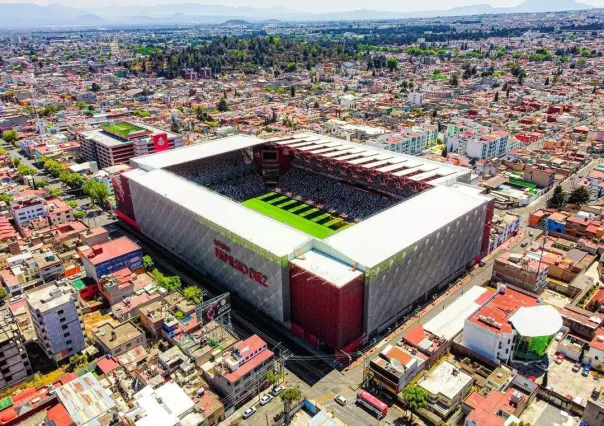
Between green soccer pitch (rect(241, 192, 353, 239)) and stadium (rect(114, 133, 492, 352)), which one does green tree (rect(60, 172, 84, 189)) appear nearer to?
stadium (rect(114, 133, 492, 352))

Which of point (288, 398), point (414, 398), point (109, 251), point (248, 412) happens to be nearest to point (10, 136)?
point (109, 251)

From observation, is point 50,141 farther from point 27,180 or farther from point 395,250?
point 395,250

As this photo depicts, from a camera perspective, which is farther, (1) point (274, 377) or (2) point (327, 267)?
(2) point (327, 267)

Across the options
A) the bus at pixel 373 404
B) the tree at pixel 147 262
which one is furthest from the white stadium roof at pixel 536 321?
the tree at pixel 147 262

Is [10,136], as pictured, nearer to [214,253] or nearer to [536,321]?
[214,253]

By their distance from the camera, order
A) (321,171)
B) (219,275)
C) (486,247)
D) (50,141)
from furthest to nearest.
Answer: (50,141)
(321,171)
(486,247)
(219,275)

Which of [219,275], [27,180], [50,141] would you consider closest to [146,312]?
[219,275]
